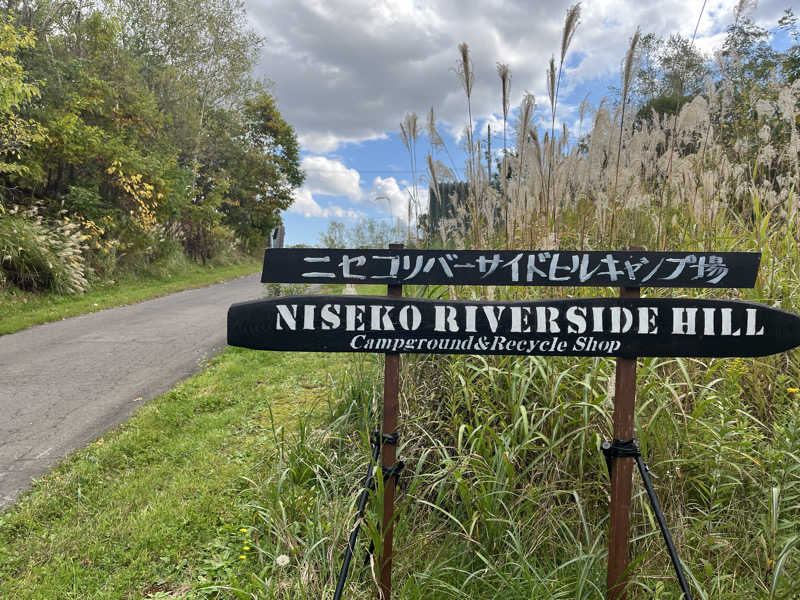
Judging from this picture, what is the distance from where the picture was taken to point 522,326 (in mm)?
1791

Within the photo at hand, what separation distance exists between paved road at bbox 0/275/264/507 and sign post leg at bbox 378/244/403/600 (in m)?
2.34

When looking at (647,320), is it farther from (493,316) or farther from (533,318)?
(493,316)

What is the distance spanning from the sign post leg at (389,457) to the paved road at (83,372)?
2.34 metres

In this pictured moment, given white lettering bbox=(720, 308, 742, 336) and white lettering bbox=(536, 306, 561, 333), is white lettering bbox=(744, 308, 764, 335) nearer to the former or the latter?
white lettering bbox=(720, 308, 742, 336)

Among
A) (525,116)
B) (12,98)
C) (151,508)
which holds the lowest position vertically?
(151,508)

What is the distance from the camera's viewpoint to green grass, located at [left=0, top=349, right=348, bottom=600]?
2.12 meters

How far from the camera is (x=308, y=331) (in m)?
1.83

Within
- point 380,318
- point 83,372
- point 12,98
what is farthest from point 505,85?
point 12,98

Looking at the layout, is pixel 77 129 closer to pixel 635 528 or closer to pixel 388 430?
pixel 388 430

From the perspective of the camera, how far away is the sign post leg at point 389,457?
186cm

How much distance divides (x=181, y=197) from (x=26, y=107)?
12.4ft

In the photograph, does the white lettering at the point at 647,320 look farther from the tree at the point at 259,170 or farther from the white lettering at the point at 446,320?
the tree at the point at 259,170

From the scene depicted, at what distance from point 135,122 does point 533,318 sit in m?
13.7

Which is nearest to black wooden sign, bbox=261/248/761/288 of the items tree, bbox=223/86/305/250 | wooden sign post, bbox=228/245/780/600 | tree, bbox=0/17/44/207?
wooden sign post, bbox=228/245/780/600
